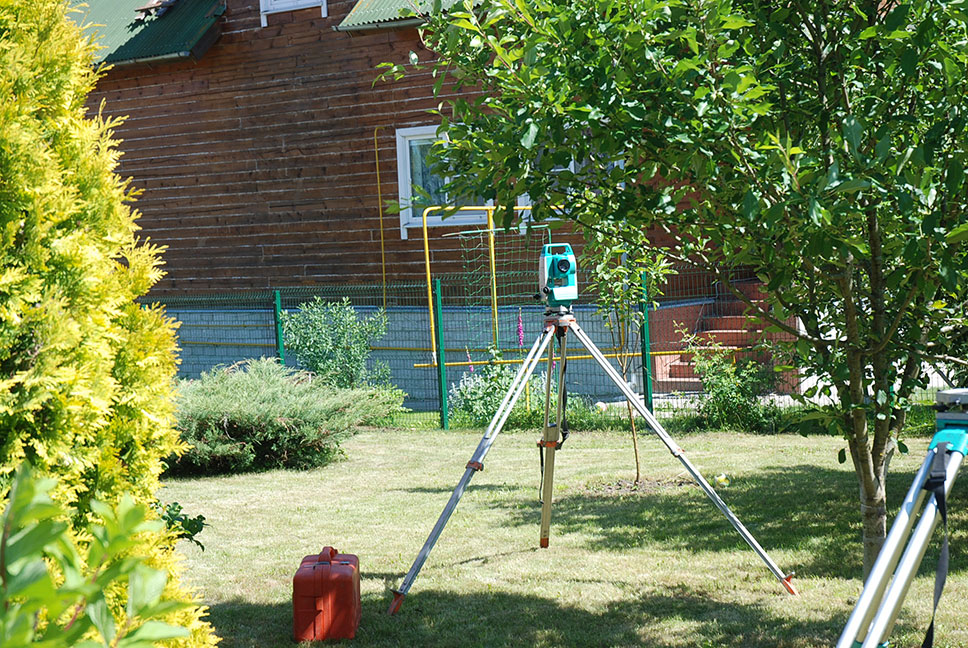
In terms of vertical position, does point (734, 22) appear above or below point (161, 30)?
below

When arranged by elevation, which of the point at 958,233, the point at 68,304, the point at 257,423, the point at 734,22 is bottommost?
the point at 257,423

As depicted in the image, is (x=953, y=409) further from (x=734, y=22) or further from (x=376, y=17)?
(x=376, y=17)

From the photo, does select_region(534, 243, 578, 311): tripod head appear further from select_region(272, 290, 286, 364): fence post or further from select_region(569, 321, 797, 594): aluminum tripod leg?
select_region(272, 290, 286, 364): fence post

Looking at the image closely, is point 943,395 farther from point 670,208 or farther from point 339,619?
point 339,619

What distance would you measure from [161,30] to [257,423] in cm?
988

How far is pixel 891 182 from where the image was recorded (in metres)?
2.80

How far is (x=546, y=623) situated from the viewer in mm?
4812

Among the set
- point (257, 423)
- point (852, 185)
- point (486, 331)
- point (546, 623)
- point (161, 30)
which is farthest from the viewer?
point (161, 30)

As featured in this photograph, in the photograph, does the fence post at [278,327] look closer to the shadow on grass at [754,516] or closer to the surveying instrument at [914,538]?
the shadow on grass at [754,516]

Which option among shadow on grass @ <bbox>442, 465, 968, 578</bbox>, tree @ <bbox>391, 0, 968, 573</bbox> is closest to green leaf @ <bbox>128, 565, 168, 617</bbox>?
tree @ <bbox>391, 0, 968, 573</bbox>

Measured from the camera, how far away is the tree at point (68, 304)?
2670 mm

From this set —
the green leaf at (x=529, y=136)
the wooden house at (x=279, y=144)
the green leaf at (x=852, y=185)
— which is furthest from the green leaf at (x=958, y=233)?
the wooden house at (x=279, y=144)

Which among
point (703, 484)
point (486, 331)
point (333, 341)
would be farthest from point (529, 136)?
point (486, 331)

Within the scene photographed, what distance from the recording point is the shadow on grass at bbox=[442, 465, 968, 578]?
233 inches
